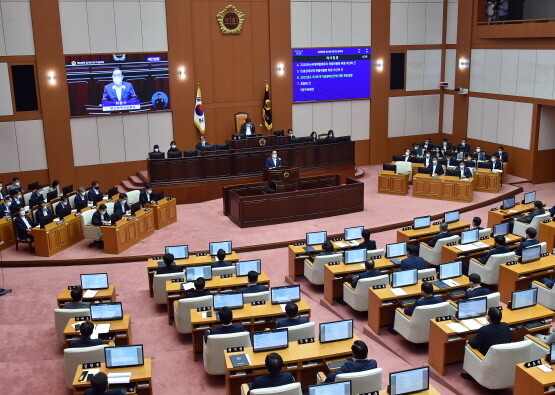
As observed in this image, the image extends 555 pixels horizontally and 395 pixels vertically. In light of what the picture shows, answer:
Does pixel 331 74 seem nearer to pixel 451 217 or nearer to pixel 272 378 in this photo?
pixel 451 217

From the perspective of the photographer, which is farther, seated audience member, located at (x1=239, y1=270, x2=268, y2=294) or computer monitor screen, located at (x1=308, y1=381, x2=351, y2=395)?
seated audience member, located at (x1=239, y1=270, x2=268, y2=294)

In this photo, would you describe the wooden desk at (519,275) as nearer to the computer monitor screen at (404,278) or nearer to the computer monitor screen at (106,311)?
the computer monitor screen at (404,278)

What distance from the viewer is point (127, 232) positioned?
1447 cm

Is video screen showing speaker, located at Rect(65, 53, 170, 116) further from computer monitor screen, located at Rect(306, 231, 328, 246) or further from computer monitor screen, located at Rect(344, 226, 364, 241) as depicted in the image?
computer monitor screen, located at Rect(344, 226, 364, 241)

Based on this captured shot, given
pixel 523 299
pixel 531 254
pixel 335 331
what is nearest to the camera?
pixel 335 331

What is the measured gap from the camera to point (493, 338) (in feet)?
25.4

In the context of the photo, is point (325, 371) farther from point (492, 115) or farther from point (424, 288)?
point (492, 115)

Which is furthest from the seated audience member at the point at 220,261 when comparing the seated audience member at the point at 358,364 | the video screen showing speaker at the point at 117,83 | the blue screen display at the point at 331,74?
the blue screen display at the point at 331,74

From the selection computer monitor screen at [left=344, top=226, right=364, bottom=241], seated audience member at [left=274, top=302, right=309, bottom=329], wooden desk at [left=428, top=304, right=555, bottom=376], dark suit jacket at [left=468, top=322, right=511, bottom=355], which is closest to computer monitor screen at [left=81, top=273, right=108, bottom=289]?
seated audience member at [left=274, top=302, right=309, bottom=329]

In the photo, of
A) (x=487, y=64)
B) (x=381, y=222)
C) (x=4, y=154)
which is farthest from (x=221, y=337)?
(x=487, y=64)

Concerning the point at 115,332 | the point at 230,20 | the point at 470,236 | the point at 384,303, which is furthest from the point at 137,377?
the point at 230,20

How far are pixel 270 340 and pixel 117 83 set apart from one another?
14.2 m

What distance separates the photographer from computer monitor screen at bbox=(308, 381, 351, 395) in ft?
20.9

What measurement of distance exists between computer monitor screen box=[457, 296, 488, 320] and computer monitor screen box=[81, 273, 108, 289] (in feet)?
18.9
